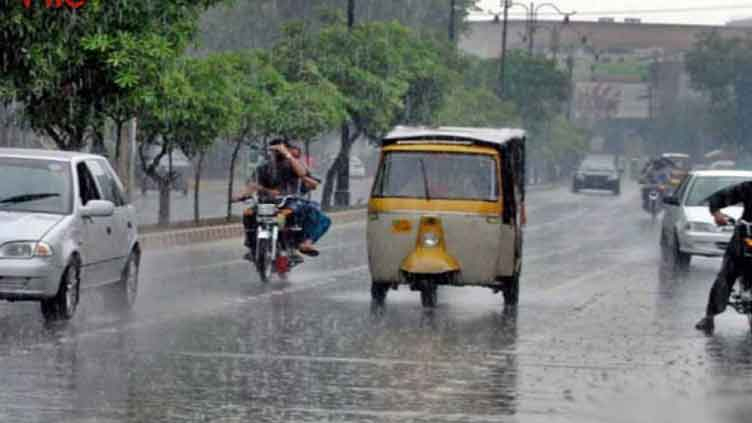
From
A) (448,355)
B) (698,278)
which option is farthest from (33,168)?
(698,278)

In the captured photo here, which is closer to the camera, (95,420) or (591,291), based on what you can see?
(95,420)

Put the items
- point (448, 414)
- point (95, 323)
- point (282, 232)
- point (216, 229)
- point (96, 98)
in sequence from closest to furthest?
point (448, 414)
point (95, 323)
point (282, 232)
point (96, 98)
point (216, 229)

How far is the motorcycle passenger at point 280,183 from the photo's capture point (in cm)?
Answer: 2359

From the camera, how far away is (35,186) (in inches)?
663

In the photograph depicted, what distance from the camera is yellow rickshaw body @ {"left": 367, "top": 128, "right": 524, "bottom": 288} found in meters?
19.0

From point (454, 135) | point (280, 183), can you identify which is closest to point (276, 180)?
point (280, 183)

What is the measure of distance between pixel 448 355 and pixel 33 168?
460 cm

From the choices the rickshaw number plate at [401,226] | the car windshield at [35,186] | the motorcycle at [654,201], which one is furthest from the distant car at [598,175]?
the car windshield at [35,186]

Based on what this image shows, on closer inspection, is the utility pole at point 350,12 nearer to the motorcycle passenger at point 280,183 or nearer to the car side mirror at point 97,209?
the motorcycle passenger at point 280,183

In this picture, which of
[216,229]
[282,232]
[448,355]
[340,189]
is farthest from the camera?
[340,189]

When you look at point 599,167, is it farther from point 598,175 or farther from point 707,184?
point 707,184

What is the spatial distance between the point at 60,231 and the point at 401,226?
13.6 ft

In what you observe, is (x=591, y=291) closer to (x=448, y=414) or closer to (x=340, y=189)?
(x=448, y=414)

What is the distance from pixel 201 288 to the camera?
71.9 feet
